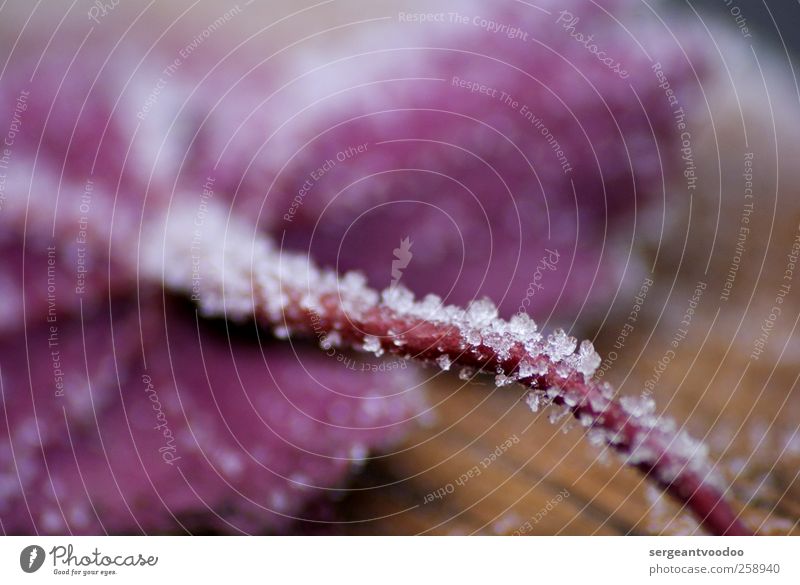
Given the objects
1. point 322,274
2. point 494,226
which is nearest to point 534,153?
point 494,226

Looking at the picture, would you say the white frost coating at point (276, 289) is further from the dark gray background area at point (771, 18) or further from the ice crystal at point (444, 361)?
the dark gray background area at point (771, 18)

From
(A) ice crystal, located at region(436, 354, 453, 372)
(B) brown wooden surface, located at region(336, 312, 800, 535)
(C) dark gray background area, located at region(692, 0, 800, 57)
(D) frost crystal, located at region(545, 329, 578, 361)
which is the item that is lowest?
(B) brown wooden surface, located at region(336, 312, 800, 535)

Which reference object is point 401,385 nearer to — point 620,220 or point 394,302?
point 394,302
